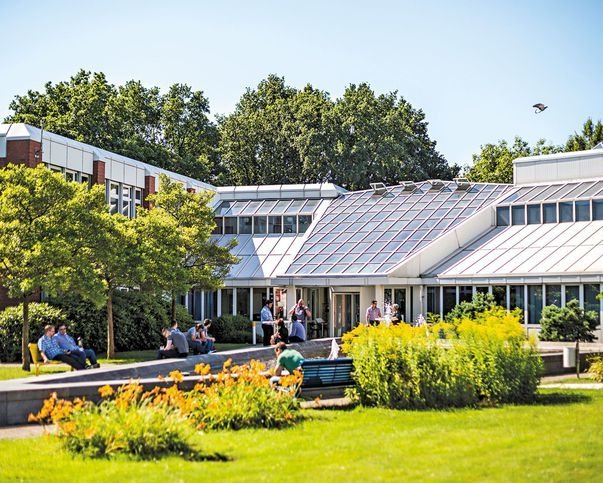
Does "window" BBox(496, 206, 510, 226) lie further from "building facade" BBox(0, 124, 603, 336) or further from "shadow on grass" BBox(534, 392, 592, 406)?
"shadow on grass" BBox(534, 392, 592, 406)

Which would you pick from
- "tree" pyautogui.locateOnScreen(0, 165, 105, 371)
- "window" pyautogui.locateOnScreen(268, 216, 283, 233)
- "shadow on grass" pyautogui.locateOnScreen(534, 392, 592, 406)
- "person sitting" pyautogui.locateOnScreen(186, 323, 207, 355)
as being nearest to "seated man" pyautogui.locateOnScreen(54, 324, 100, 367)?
"tree" pyautogui.locateOnScreen(0, 165, 105, 371)

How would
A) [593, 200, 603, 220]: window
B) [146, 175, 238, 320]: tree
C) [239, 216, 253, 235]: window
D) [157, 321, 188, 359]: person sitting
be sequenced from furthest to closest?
1. [239, 216, 253, 235]: window
2. [593, 200, 603, 220]: window
3. [146, 175, 238, 320]: tree
4. [157, 321, 188, 359]: person sitting

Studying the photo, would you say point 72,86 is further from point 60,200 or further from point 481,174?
point 60,200

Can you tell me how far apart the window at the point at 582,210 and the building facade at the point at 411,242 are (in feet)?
0.15

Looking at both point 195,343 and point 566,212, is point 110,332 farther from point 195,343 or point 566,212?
point 566,212

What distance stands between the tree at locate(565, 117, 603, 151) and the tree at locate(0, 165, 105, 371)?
44.9 metres

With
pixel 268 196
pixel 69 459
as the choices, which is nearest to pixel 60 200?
pixel 69 459

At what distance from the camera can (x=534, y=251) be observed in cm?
3759

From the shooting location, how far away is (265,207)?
47.2 meters

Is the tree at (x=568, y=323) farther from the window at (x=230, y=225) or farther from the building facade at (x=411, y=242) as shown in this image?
the window at (x=230, y=225)

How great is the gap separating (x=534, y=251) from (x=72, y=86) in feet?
110

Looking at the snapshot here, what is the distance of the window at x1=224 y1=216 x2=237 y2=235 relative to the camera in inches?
1856

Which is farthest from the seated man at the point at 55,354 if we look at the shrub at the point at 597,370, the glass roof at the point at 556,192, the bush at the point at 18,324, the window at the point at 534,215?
the glass roof at the point at 556,192

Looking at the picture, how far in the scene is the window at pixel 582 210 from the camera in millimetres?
38938
